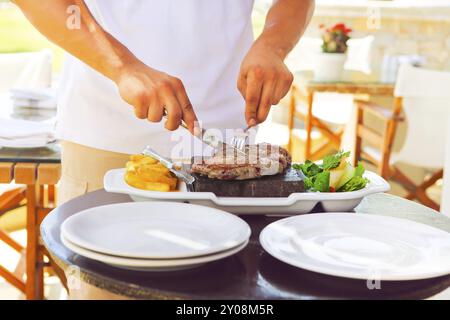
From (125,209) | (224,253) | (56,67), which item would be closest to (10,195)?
(125,209)

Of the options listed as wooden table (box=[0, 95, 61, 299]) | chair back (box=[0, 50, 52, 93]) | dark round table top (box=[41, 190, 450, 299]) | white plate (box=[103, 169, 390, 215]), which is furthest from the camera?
chair back (box=[0, 50, 52, 93])

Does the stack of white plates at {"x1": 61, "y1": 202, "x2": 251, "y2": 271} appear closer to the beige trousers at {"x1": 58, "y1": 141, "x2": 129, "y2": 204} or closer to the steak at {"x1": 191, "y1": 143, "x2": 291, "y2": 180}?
the steak at {"x1": 191, "y1": 143, "x2": 291, "y2": 180}

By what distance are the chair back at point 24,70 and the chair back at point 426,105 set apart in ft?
6.52

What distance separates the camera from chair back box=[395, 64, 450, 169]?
3883 millimetres

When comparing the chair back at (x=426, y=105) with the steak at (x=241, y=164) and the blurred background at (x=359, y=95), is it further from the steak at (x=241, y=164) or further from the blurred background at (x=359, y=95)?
the steak at (x=241, y=164)

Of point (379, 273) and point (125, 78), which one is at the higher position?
point (125, 78)

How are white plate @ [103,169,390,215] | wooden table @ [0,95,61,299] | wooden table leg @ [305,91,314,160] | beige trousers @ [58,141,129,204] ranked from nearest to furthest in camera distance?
white plate @ [103,169,390,215]
beige trousers @ [58,141,129,204]
wooden table @ [0,95,61,299]
wooden table leg @ [305,91,314,160]

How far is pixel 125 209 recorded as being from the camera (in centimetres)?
115

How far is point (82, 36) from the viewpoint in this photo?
146 centimetres

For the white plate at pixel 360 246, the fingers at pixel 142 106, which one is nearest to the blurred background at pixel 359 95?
the fingers at pixel 142 106

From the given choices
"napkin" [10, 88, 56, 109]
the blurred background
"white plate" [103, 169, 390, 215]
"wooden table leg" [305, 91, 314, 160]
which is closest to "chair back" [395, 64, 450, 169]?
the blurred background
